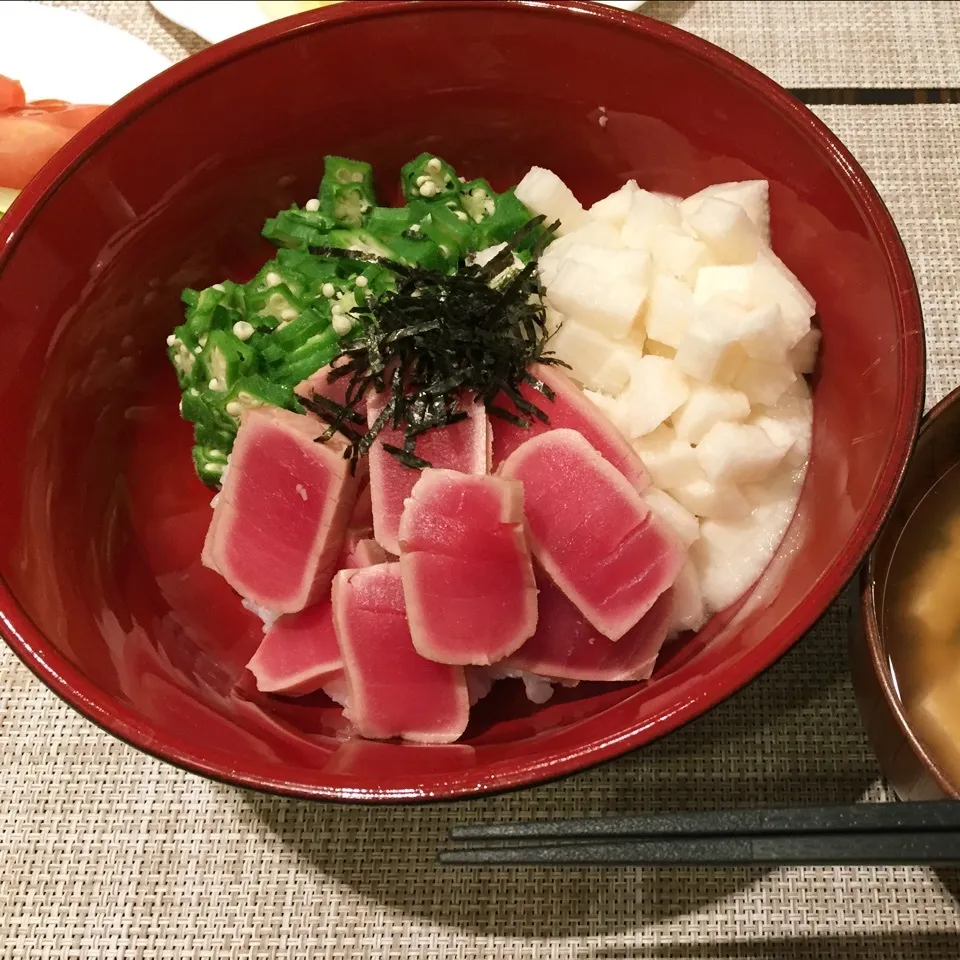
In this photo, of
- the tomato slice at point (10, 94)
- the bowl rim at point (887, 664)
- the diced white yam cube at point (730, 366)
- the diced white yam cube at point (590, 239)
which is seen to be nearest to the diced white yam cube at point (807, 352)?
the diced white yam cube at point (730, 366)

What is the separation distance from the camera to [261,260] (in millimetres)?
1856

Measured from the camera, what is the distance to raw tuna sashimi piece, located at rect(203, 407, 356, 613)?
1442mm

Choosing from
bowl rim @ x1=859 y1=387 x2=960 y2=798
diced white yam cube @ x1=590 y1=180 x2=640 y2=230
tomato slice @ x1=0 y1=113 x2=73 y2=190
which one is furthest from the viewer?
tomato slice @ x1=0 y1=113 x2=73 y2=190

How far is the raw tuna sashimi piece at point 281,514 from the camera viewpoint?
1442mm

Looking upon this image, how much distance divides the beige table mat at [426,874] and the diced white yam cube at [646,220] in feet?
2.50

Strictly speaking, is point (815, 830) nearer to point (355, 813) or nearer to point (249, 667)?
point (355, 813)

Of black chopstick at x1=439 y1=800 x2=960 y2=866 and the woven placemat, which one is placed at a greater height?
the woven placemat

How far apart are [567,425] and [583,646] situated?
369 mm

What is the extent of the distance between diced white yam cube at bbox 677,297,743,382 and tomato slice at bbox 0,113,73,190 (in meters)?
1.43

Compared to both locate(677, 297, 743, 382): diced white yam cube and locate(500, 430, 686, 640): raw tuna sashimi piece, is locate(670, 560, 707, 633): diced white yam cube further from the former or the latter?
locate(677, 297, 743, 382): diced white yam cube

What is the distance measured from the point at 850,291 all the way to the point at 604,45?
0.63 metres

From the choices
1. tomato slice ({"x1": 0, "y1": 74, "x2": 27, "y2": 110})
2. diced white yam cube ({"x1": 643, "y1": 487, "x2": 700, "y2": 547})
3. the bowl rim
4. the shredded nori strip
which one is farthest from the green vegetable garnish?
tomato slice ({"x1": 0, "y1": 74, "x2": 27, "y2": 110})

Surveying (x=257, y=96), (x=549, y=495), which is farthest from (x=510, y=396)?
(x=257, y=96)

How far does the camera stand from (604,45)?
5.16 ft
